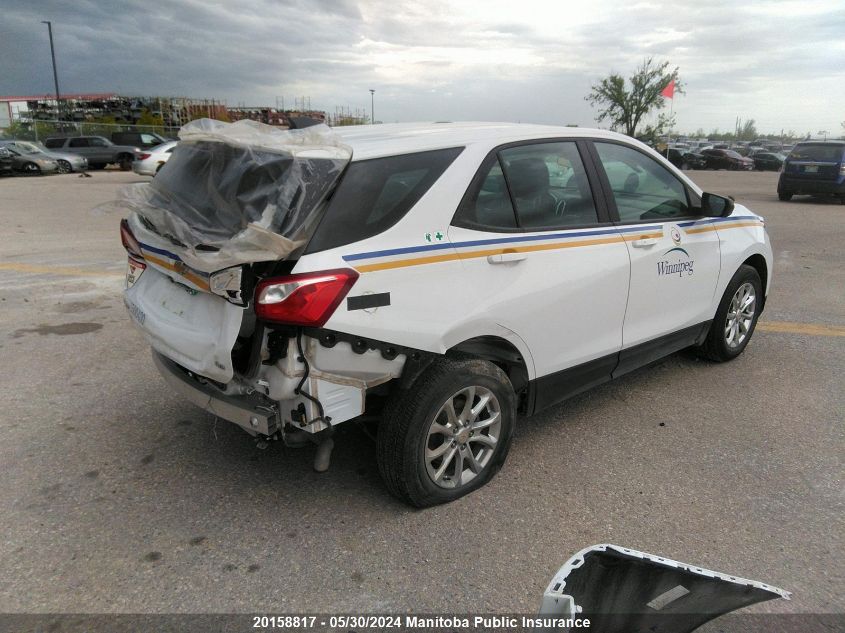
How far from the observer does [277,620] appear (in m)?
2.43

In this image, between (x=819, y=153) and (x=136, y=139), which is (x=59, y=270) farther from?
(x=136, y=139)

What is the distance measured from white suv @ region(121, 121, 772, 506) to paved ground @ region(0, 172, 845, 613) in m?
0.34

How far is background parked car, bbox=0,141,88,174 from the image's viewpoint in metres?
26.0

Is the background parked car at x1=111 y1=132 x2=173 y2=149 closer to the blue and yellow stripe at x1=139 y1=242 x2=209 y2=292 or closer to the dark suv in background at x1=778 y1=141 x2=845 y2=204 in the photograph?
the dark suv in background at x1=778 y1=141 x2=845 y2=204

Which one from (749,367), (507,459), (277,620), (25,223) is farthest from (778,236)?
(25,223)

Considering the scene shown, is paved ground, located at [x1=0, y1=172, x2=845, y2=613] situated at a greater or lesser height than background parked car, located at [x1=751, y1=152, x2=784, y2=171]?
lesser

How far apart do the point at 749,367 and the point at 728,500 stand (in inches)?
84.4

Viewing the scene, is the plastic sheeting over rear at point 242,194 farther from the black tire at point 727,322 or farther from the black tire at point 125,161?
the black tire at point 125,161

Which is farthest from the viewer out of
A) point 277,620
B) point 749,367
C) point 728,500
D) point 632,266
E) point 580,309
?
point 749,367

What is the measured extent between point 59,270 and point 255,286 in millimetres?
6762

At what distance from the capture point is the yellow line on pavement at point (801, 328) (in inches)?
231

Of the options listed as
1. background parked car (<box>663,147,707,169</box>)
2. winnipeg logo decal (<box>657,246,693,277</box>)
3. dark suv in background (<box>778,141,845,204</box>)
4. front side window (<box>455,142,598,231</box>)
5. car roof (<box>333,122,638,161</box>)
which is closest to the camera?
car roof (<box>333,122,638,161</box>)

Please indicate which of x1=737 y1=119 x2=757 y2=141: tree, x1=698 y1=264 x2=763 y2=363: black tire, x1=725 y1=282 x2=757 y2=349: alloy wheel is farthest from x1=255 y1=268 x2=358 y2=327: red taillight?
x1=737 y1=119 x2=757 y2=141: tree

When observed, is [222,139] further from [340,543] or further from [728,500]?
[728,500]
